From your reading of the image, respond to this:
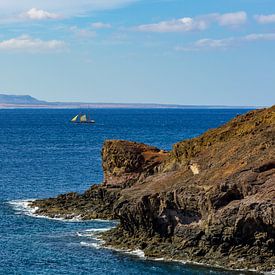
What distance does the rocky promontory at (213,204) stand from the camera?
5800 centimetres

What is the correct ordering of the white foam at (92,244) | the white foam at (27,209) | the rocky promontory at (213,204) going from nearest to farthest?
the rocky promontory at (213,204), the white foam at (92,244), the white foam at (27,209)

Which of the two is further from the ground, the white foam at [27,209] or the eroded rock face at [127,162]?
the eroded rock face at [127,162]

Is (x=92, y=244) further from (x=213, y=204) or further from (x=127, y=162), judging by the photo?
(x=127, y=162)

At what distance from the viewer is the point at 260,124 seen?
76375 millimetres

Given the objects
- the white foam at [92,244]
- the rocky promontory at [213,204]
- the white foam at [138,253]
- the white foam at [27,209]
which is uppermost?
the rocky promontory at [213,204]

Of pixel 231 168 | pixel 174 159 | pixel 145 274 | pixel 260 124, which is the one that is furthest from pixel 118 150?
pixel 145 274

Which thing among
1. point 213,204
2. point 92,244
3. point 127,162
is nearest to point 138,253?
point 92,244

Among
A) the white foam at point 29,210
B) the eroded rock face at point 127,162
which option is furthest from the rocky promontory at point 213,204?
the eroded rock face at point 127,162

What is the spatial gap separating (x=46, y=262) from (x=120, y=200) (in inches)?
398

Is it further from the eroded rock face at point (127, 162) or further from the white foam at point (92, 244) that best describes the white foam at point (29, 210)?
the white foam at point (92, 244)

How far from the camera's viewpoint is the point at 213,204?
61188 mm

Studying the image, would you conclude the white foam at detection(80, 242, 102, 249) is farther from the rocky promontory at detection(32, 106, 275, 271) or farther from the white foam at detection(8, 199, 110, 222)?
the white foam at detection(8, 199, 110, 222)

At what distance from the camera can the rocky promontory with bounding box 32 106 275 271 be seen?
58000 mm

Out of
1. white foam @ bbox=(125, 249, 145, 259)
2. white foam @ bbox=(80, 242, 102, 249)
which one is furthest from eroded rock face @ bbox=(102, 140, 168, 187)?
white foam @ bbox=(125, 249, 145, 259)
